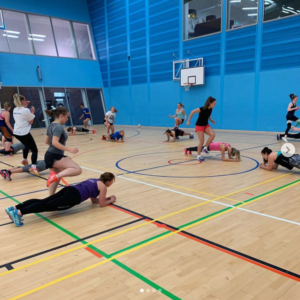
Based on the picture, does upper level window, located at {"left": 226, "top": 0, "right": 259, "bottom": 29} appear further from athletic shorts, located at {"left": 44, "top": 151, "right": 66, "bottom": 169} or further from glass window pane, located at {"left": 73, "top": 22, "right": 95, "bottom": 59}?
athletic shorts, located at {"left": 44, "top": 151, "right": 66, "bottom": 169}

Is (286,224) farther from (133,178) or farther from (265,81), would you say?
(265,81)

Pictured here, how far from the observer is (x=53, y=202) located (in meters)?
3.68

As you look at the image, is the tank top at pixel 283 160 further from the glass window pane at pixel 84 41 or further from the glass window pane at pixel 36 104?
the glass window pane at pixel 84 41

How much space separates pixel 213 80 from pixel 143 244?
1442 centimetres

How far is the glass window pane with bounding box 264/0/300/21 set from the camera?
12759mm

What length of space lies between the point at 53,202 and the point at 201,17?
15244 mm

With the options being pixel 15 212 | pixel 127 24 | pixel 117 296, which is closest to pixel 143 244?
pixel 117 296

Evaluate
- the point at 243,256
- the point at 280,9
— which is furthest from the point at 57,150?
the point at 280,9

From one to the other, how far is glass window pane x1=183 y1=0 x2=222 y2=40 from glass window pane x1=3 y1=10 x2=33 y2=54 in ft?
35.3

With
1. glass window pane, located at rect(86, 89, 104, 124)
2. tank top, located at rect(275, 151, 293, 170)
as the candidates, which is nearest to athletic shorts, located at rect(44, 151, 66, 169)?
tank top, located at rect(275, 151, 293, 170)

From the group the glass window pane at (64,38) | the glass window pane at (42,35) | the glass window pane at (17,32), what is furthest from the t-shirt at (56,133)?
the glass window pane at (64,38)

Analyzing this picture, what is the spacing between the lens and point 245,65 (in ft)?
48.1

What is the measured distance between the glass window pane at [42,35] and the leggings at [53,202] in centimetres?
Result: 1886

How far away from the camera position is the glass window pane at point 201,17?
15266 millimetres
